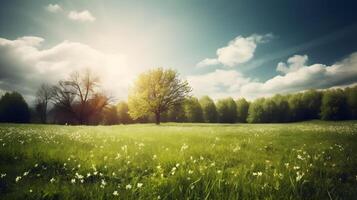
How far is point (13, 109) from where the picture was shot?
236 ft

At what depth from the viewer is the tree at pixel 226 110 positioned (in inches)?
3941

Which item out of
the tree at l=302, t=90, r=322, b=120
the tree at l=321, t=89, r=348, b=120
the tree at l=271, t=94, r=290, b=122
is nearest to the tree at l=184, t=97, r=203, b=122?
the tree at l=271, t=94, r=290, b=122

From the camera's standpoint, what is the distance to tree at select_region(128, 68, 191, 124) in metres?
50.4

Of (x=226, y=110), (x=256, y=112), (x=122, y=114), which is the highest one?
(x=226, y=110)

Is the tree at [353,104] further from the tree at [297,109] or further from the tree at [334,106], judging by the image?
the tree at [297,109]

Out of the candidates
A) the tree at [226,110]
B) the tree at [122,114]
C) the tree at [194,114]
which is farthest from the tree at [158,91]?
the tree at [122,114]

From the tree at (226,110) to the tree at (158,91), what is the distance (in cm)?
5114

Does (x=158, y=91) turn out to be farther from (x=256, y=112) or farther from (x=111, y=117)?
(x=111, y=117)

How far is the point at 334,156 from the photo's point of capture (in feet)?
24.0

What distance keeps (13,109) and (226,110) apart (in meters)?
78.7

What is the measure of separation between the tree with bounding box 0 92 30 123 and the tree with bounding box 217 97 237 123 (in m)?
72.7

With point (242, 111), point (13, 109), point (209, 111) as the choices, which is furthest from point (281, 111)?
point (13, 109)

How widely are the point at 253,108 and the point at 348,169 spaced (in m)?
95.7

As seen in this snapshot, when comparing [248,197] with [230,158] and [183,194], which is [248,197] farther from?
[230,158]
